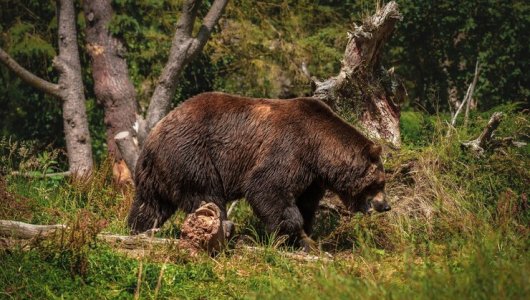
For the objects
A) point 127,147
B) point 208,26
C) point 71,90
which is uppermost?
point 208,26

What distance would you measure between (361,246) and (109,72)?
24.2ft

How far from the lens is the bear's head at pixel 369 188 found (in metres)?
9.23

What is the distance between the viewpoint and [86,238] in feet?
24.3

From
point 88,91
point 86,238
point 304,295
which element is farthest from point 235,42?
point 304,295

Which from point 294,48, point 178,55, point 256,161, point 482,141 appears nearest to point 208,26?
point 178,55

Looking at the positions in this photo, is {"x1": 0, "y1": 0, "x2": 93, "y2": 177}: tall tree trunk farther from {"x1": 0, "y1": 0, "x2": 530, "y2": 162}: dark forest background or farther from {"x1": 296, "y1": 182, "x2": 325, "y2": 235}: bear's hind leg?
{"x1": 296, "y1": 182, "x2": 325, "y2": 235}: bear's hind leg

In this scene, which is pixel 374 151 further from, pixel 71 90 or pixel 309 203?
pixel 71 90

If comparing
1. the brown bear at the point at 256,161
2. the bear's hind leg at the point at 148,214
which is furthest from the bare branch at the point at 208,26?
the bear's hind leg at the point at 148,214

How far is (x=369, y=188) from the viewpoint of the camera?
9359mm

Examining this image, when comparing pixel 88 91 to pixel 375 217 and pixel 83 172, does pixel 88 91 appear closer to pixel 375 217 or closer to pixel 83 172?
pixel 83 172

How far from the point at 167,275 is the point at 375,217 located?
2.92 metres

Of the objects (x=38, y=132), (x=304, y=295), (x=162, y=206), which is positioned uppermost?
(x=304, y=295)

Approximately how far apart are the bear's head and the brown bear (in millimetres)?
10

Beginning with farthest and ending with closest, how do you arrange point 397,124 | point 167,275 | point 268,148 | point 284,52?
point 284,52 < point 397,124 < point 268,148 < point 167,275
